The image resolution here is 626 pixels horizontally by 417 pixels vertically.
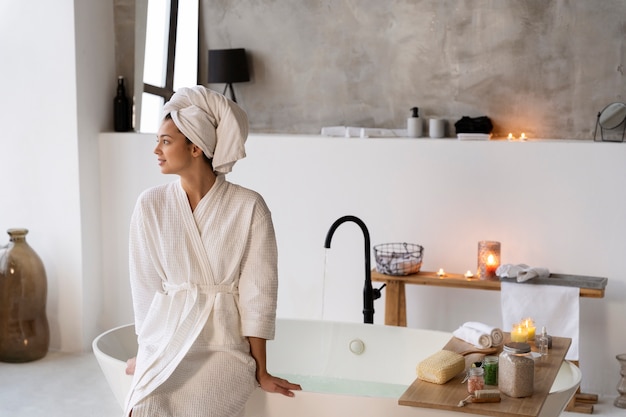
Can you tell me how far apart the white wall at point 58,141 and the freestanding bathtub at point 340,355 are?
1462 millimetres

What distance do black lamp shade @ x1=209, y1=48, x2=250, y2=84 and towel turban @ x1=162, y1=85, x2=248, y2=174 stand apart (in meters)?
2.35

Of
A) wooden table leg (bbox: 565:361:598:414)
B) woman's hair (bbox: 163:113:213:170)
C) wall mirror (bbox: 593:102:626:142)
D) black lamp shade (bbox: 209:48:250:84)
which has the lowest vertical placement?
wooden table leg (bbox: 565:361:598:414)

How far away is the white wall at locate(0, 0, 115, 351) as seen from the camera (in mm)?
4891

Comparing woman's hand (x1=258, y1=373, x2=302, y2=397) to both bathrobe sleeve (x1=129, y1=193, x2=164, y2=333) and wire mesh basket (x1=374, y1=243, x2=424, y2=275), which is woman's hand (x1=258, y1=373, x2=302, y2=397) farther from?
wire mesh basket (x1=374, y1=243, x2=424, y2=275)

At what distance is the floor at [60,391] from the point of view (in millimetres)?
4164

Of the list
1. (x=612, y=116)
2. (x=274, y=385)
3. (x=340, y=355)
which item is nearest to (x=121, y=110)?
(x=340, y=355)

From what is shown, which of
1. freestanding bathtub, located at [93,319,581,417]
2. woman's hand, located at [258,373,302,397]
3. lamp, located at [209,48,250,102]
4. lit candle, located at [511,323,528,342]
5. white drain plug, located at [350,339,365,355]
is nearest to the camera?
woman's hand, located at [258,373,302,397]

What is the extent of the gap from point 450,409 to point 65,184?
2.99 metres

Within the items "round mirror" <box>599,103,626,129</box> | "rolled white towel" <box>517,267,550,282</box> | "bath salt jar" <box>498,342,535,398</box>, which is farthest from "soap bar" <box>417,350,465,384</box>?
"round mirror" <box>599,103,626,129</box>

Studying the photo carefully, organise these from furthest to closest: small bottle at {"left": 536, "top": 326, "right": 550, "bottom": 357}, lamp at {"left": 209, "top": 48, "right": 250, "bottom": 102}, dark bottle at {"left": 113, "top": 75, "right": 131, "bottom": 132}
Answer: dark bottle at {"left": 113, "top": 75, "right": 131, "bottom": 132}
lamp at {"left": 209, "top": 48, "right": 250, "bottom": 102}
small bottle at {"left": 536, "top": 326, "right": 550, "bottom": 357}

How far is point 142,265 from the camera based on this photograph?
2.77 metres

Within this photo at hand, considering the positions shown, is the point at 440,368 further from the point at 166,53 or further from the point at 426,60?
the point at 166,53

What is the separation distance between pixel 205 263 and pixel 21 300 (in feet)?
7.92

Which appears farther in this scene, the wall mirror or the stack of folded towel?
the wall mirror
